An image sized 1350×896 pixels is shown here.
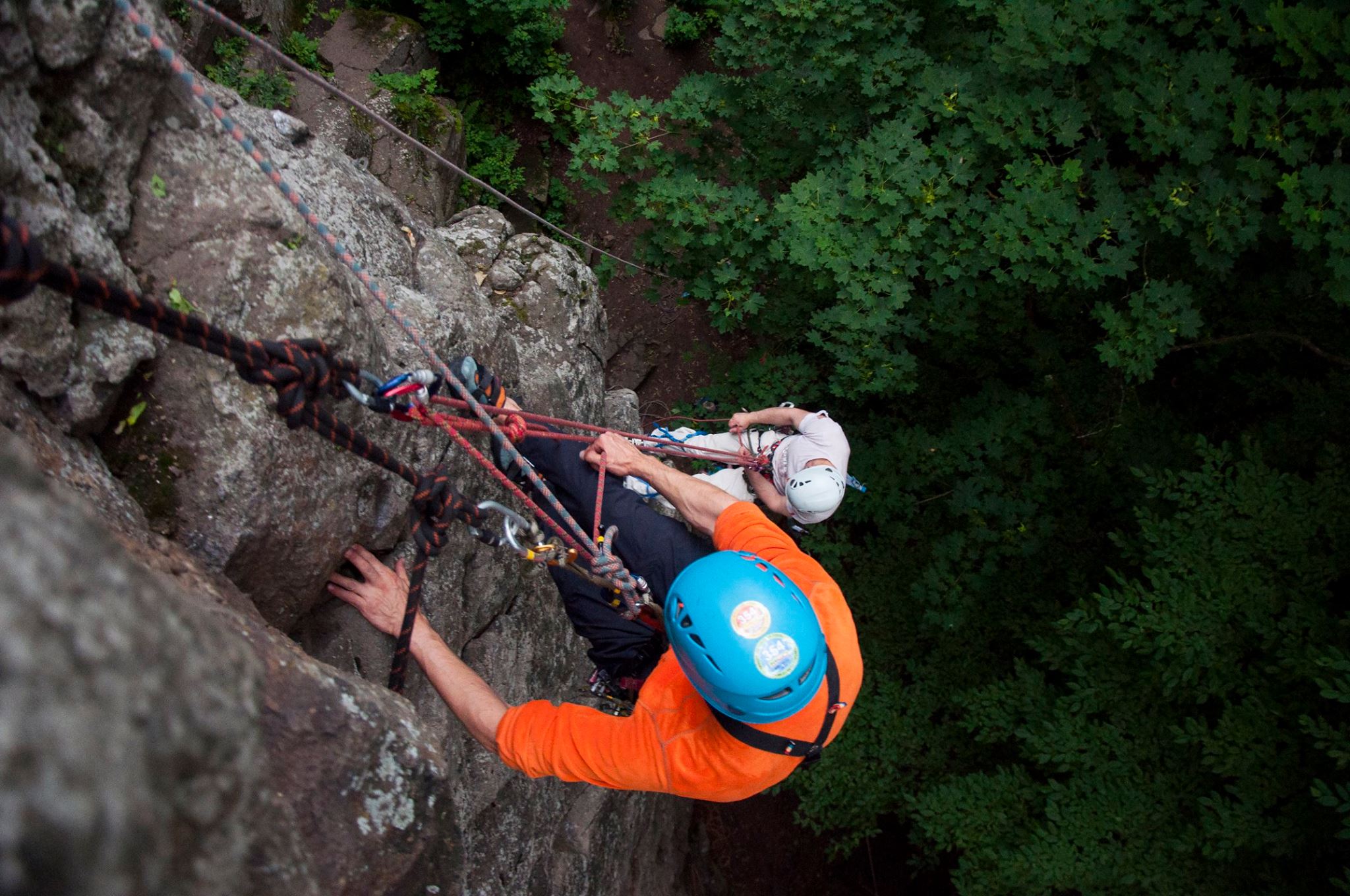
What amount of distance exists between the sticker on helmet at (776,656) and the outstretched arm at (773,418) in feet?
5.66

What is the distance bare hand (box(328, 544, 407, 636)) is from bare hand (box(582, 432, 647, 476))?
920 mm

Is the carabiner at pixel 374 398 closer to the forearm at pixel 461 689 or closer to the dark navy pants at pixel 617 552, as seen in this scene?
the forearm at pixel 461 689

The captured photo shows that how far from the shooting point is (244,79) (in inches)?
201

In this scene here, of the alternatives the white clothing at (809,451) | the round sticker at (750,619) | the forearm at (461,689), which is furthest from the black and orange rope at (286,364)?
the white clothing at (809,451)

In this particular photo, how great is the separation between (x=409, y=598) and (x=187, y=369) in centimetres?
87

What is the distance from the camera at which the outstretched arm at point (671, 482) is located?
2.93 meters

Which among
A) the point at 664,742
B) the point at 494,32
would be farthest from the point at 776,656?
the point at 494,32

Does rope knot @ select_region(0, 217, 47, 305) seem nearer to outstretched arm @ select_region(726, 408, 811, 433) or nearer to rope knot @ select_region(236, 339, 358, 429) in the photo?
rope knot @ select_region(236, 339, 358, 429)

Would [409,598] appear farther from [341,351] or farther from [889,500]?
[889,500]

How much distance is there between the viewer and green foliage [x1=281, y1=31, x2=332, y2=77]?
5.80 meters

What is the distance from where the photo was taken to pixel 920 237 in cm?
387

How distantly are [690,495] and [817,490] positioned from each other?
641 millimetres

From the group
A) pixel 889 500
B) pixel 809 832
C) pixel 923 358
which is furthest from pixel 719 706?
pixel 809 832

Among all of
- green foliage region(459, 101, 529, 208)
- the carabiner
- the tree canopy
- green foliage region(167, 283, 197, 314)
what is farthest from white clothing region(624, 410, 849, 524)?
green foliage region(459, 101, 529, 208)
